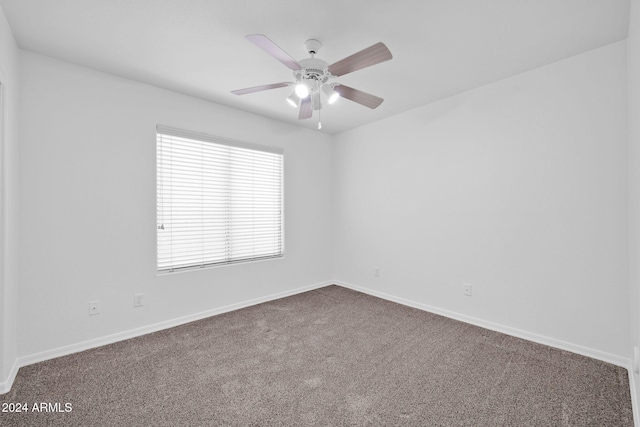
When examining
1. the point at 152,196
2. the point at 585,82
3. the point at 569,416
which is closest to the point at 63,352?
the point at 152,196

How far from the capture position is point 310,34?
2027mm

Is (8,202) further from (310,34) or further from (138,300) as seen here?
(310,34)

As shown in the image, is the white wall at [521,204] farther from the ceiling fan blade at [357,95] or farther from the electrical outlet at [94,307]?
the electrical outlet at [94,307]

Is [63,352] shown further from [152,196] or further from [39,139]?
[39,139]

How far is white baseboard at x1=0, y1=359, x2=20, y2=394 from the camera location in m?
1.84

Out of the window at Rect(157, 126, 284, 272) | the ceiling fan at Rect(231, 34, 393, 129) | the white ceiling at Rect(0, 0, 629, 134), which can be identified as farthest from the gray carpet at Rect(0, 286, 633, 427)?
the white ceiling at Rect(0, 0, 629, 134)

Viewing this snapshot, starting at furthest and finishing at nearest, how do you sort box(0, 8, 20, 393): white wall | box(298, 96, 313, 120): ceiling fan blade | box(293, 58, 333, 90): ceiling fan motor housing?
box(298, 96, 313, 120): ceiling fan blade → box(293, 58, 333, 90): ceiling fan motor housing → box(0, 8, 20, 393): white wall

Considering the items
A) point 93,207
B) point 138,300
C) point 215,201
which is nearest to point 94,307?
point 138,300

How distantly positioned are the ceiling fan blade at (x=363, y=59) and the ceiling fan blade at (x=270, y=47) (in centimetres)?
28

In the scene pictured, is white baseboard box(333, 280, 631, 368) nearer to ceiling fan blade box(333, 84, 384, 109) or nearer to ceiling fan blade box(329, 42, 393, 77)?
ceiling fan blade box(333, 84, 384, 109)

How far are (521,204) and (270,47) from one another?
2.60 metres

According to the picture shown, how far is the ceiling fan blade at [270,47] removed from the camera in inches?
61.9

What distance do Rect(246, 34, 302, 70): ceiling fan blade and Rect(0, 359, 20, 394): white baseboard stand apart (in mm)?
2722

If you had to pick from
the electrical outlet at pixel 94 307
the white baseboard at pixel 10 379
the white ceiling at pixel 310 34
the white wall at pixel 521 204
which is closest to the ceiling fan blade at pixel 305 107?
the white ceiling at pixel 310 34
